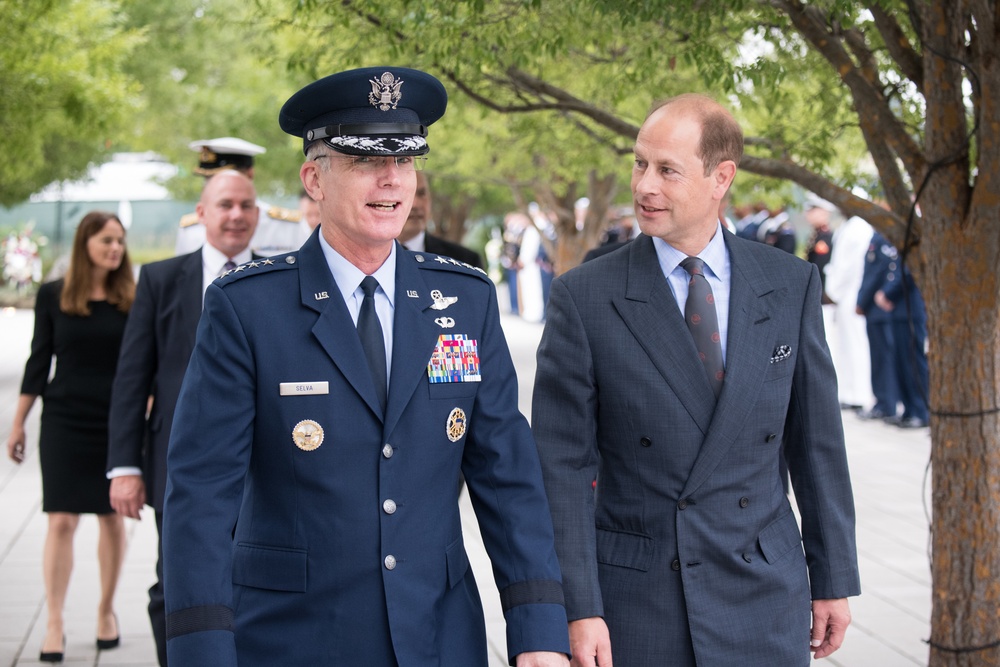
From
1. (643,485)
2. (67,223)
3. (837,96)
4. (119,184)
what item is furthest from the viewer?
(119,184)

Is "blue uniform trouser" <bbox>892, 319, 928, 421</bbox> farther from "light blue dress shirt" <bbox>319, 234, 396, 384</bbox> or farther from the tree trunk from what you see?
"light blue dress shirt" <bbox>319, 234, 396, 384</bbox>

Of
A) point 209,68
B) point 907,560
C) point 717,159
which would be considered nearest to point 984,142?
point 717,159

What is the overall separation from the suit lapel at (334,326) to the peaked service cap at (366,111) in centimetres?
28

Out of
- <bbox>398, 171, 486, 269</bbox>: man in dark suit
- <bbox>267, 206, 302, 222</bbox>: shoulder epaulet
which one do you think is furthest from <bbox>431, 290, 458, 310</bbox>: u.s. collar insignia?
<bbox>267, 206, 302, 222</bbox>: shoulder epaulet

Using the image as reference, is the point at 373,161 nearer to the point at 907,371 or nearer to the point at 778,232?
the point at 907,371

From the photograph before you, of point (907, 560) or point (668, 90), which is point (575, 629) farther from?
point (907, 560)

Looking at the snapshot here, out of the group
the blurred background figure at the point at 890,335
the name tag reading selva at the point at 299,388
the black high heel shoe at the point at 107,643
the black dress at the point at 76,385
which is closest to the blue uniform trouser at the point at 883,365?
the blurred background figure at the point at 890,335

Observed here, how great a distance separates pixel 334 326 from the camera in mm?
2814

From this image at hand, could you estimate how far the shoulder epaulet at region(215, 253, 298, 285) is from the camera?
285 cm

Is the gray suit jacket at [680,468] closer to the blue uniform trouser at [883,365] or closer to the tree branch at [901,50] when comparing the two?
the tree branch at [901,50]

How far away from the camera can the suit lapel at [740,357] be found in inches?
124

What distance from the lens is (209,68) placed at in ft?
87.4

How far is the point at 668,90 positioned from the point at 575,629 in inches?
137

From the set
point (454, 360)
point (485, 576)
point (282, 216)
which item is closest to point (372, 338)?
point (454, 360)
